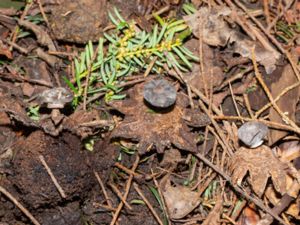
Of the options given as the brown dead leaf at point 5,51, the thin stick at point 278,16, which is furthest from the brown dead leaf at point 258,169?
the brown dead leaf at point 5,51

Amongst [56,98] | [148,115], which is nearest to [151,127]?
[148,115]

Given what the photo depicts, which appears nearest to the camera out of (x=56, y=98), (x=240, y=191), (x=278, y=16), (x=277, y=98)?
(x=56, y=98)

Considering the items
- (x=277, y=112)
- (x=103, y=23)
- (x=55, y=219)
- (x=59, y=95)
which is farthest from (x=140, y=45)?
(x=55, y=219)

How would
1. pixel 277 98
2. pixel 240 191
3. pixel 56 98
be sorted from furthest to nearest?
1. pixel 277 98
2. pixel 240 191
3. pixel 56 98

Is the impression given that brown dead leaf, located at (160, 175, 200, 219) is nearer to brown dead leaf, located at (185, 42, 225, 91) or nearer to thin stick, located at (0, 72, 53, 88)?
brown dead leaf, located at (185, 42, 225, 91)

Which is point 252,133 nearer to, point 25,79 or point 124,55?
point 124,55

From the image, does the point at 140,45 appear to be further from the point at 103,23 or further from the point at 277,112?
the point at 277,112

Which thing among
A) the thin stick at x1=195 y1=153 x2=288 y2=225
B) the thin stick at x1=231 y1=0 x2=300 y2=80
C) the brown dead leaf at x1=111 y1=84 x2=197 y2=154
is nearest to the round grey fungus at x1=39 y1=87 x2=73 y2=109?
the brown dead leaf at x1=111 y1=84 x2=197 y2=154
